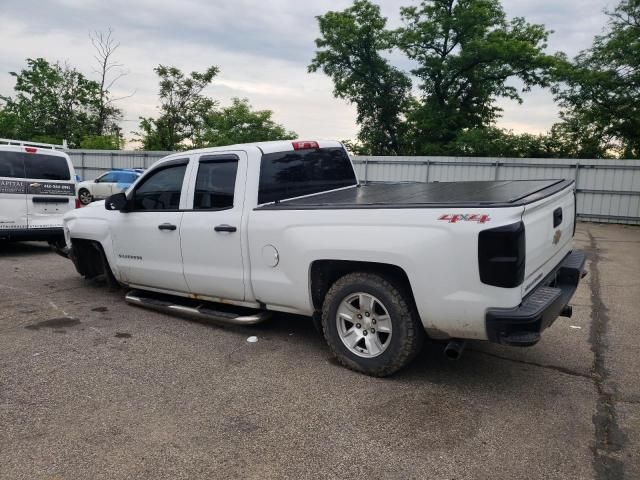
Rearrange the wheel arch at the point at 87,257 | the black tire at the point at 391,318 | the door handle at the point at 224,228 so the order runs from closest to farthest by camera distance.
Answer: the black tire at the point at 391,318, the door handle at the point at 224,228, the wheel arch at the point at 87,257

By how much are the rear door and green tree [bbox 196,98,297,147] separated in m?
24.5

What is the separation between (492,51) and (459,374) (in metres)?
23.9

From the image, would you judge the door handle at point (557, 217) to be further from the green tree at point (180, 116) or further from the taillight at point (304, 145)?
the green tree at point (180, 116)

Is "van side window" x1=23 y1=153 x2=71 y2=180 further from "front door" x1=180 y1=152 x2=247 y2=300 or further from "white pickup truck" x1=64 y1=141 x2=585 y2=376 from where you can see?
"front door" x1=180 y1=152 x2=247 y2=300

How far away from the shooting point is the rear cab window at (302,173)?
174 inches

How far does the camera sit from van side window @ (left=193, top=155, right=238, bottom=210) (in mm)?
4512

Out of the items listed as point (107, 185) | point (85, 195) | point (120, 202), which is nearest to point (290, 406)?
point (120, 202)

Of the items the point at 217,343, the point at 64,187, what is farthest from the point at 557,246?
the point at 64,187

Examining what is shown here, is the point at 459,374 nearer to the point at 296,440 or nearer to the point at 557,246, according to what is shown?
the point at 557,246

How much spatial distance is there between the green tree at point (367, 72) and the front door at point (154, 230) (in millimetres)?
24814

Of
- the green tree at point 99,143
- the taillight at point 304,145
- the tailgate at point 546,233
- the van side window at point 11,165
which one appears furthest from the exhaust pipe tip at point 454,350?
the green tree at point 99,143

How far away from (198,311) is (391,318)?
6.79 ft

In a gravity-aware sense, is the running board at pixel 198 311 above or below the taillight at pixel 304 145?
below

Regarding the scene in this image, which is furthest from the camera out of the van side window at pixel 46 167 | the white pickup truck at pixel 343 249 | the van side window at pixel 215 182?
the van side window at pixel 46 167
